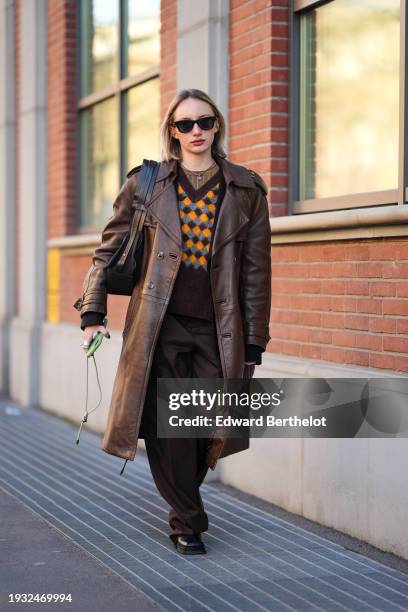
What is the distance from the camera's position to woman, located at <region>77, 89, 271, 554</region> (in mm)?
5207

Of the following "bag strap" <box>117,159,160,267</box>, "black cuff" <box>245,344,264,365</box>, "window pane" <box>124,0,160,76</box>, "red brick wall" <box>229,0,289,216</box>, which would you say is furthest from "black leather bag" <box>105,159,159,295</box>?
"window pane" <box>124,0,160,76</box>

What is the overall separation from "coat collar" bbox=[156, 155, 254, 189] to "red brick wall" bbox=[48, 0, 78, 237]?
5558mm

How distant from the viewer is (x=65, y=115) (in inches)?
427

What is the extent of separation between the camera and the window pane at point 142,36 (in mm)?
9047

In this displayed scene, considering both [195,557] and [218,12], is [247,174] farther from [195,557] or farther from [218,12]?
[218,12]

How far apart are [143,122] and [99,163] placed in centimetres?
127

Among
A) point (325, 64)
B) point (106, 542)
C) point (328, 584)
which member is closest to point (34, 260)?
point (325, 64)

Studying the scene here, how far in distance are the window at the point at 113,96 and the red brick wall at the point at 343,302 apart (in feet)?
8.93

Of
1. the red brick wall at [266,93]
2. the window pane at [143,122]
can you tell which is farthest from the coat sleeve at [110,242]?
the window pane at [143,122]

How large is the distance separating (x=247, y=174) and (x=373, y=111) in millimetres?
1115

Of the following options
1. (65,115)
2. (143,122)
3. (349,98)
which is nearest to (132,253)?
(349,98)

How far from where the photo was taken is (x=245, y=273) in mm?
5316

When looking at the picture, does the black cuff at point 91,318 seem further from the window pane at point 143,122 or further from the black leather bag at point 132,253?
the window pane at point 143,122

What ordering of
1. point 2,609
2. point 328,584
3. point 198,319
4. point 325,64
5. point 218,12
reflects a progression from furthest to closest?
point 218,12
point 325,64
point 198,319
point 328,584
point 2,609
